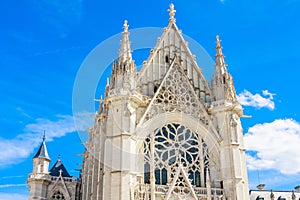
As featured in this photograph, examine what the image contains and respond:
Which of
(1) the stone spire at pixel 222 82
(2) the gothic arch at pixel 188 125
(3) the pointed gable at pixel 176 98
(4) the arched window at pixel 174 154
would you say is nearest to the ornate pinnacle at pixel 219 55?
(1) the stone spire at pixel 222 82

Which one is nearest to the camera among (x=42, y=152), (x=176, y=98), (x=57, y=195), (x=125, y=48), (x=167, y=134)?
(x=167, y=134)

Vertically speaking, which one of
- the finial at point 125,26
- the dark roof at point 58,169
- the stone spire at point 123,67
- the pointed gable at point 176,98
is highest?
the finial at point 125,26

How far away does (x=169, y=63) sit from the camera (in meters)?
33.0

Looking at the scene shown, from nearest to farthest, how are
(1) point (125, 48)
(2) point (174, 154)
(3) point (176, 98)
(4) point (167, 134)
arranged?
(2) point (174, 154), (4) point (167, 134), (3) point (176, 98), (1) point (125, 48)

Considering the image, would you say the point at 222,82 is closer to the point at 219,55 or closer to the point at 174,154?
the point at 219,55

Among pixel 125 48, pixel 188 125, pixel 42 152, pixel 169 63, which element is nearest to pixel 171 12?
pixel 169 63

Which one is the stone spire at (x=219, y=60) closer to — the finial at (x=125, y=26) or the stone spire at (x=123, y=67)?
the stone spire at (x=123, y=67)

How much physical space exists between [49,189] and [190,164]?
1340cm

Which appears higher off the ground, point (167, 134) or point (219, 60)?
point (219, 60)

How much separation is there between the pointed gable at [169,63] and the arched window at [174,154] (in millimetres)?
3921

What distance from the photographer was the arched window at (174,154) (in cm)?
2789

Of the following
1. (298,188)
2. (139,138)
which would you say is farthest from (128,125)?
(298,188)

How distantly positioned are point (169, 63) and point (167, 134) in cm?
692

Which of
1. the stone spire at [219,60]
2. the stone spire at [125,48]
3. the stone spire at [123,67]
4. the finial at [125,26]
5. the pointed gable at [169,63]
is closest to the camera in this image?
the stone spire at [123,67]
